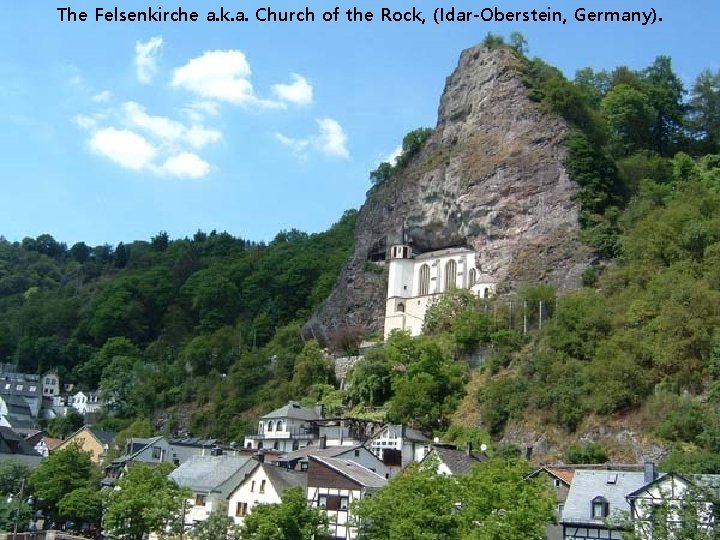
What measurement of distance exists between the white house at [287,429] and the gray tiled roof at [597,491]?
34.8 m

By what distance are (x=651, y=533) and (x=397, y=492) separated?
12543 millimetres

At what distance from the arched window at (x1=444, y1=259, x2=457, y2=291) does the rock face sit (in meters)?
2.53

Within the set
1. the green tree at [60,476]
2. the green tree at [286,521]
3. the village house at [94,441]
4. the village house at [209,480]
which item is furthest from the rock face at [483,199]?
the green tree at [286,521]

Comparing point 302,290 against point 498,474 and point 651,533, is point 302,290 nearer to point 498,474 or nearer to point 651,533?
point 498,474

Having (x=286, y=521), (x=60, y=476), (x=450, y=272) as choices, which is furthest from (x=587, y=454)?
(x=450, y=272)

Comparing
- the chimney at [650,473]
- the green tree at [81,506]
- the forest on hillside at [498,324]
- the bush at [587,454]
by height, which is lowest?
the green tree at [81,506]

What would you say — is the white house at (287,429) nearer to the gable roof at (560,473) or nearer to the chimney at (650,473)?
the gable roof at (560,473)

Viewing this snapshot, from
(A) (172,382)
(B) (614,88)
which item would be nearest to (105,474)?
(A) (172,382)

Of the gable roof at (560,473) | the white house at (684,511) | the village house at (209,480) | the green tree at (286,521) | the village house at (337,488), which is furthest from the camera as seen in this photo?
the village house at (209,480)

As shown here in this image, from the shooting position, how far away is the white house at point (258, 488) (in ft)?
180

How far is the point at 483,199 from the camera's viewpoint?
3676 inches

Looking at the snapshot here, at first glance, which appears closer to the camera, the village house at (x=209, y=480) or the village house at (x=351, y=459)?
the village house at (x=209, y=480)

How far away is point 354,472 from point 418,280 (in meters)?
46.1

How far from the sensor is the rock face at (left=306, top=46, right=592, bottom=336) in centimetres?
8838
